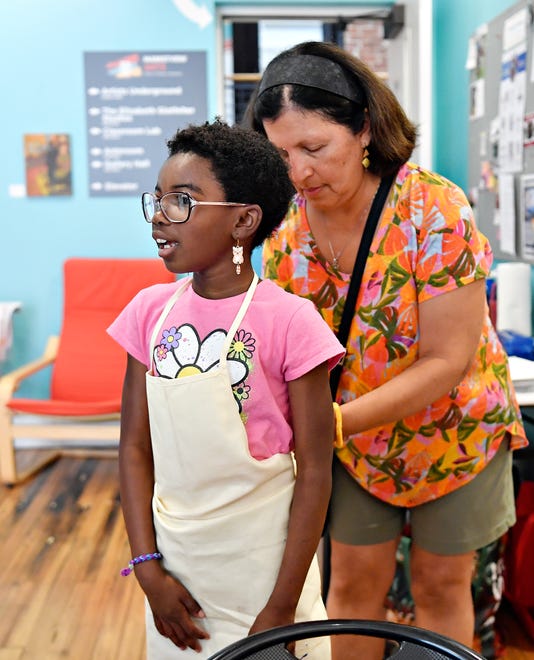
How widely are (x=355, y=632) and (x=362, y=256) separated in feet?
2.23

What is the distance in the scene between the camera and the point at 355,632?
0.81m

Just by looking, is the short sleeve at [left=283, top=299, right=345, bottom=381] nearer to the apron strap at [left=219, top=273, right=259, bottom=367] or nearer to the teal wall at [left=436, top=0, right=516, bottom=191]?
the apron strap at [left=219, top=273, right=259, bottom=367]

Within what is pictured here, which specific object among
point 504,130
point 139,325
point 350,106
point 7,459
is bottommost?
point 7,459

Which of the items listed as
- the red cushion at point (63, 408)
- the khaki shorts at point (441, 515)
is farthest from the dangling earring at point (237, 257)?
the red cushion at point (63, 408)

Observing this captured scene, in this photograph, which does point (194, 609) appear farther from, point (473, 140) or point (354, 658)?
point (473, 140)

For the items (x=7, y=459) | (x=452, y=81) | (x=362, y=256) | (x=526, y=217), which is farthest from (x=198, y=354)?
(x=452, y=81)

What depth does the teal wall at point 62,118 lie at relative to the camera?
396cm

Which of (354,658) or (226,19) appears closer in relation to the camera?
(354,658)

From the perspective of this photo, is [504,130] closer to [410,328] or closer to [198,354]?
[410,328]

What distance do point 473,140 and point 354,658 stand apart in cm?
259

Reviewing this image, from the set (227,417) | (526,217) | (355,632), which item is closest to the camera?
(355,632)

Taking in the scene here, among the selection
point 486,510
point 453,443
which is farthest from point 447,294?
point 486,510

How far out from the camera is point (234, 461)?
94cm

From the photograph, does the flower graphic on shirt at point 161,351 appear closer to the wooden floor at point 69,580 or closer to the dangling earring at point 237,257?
the dangling earring at point 237,257
